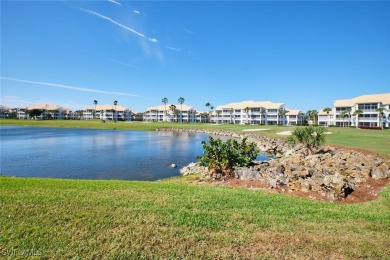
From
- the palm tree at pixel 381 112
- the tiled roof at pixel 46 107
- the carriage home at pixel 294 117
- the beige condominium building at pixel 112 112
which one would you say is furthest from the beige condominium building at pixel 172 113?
the palm tree at pixel 381 112

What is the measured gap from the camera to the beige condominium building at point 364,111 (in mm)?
79500

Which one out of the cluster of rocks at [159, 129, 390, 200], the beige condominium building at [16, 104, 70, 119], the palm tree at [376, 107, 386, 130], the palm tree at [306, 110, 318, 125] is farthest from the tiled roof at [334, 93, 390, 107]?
the beige condominium building at [16, 104, 70, 119]

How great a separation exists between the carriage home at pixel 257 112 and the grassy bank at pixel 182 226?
114 m

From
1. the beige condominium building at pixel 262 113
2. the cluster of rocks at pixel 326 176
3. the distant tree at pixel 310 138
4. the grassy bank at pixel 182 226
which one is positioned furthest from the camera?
the beige condominium building at pixel 262 113

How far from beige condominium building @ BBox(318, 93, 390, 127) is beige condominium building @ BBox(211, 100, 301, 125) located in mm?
24195

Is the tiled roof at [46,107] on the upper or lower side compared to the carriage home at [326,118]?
upper

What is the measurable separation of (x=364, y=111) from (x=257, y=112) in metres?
48.0

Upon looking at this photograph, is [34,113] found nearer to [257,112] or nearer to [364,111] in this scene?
[257,112]

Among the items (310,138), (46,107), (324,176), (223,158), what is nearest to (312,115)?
(310,138)

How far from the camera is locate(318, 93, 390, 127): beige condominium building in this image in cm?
7950

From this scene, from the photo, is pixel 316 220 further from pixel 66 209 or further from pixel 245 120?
pixel 245 120

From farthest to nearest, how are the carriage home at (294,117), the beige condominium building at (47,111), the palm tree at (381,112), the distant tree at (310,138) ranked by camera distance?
the beige condominium building at (47,111) < the carriage home at (294,117) < the palm tree at (381,112) < the distant tree at (310,138)

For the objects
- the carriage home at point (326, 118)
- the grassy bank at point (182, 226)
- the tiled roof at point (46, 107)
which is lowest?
the grassy bank at point (182, 226)

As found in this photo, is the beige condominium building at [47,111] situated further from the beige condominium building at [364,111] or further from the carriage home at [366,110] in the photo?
the carriage home at [366,110]
